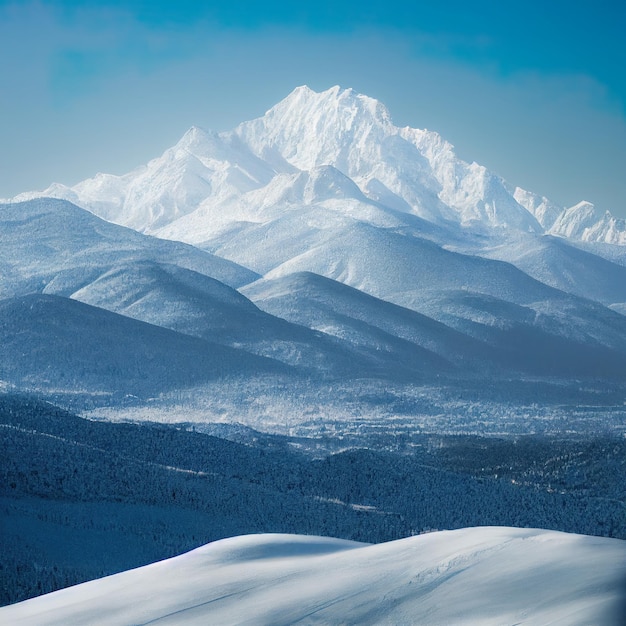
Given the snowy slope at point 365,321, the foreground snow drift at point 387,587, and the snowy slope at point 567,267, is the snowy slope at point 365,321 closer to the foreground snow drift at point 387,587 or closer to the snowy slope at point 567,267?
the snowy slope at point 567,267

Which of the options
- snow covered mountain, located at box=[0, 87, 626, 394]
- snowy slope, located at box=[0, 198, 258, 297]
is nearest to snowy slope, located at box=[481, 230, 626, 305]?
snow covered mountain, located at box=[0, 87, 626, 394]

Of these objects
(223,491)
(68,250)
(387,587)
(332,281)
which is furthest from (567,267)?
(387,587)

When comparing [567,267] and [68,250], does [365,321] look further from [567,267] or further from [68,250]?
[567,267]

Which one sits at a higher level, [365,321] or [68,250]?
[68,250]

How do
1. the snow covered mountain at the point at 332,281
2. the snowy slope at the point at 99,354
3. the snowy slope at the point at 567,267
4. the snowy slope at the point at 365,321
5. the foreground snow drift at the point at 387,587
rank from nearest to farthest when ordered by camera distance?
the foreground snow drift at the point at 387,587, the snowy slope at the point at 99,354, the snow covered mountain at the point at 332,281, the snowy slope at the point at 365,321, the snowy slope at the point at 567,267

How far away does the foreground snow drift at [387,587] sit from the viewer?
1791cm

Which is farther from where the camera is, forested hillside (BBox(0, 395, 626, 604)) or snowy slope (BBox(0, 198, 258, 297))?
snowy slope (BBox(0, 198, 258, 297))

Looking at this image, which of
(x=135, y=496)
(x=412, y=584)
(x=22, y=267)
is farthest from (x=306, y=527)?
(x=22, y=267)

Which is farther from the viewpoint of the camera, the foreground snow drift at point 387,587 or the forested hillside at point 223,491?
the forested hillside at point 223,491

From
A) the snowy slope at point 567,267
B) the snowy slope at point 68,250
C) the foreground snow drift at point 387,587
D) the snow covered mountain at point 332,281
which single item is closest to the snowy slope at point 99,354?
the snow covered mountain at point 332,281

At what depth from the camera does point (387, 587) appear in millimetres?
19812

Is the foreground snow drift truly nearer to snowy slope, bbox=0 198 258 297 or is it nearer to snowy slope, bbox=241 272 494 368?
snowy slope, bbox=241 272 494 368

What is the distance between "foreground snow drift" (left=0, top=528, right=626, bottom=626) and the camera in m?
17.9

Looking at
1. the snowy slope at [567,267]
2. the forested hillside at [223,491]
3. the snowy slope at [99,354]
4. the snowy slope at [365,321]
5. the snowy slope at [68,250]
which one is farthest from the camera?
the snowy slope at [567,267]
